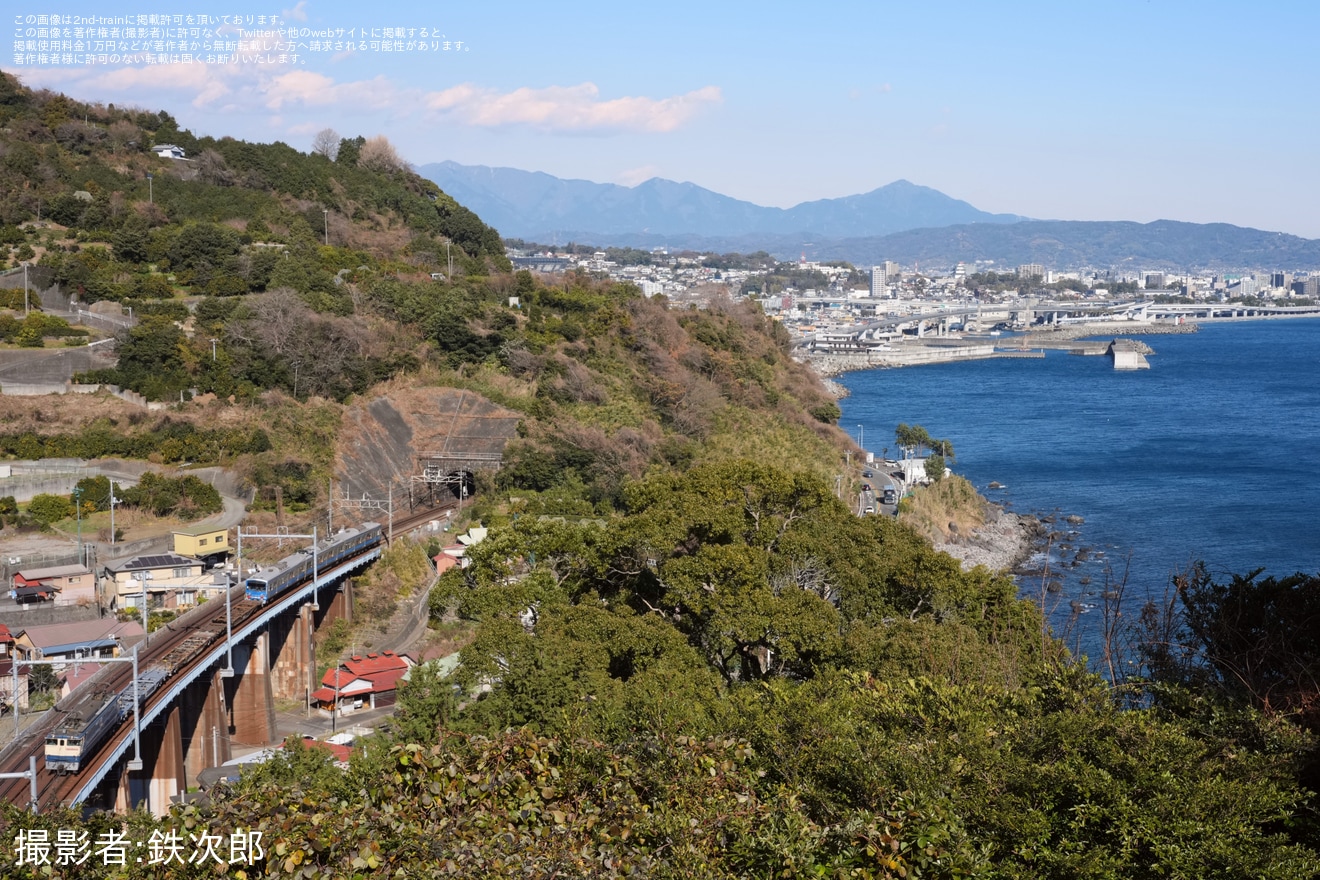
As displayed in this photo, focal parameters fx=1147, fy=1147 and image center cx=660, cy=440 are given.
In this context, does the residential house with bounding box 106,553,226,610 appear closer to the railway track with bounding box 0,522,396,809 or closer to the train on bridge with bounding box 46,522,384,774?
the railway track with bounding box 0,522,396,809

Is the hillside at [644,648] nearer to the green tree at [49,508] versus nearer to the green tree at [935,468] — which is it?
the green tree at [49,508]

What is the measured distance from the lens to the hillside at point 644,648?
418cm

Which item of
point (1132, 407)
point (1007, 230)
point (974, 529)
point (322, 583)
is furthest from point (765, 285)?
point (1007, 230)

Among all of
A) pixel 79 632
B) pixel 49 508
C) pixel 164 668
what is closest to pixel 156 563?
pixel 79 632

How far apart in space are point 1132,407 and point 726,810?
122ft

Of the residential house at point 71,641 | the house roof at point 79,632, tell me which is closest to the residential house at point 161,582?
the house roof at point 79,632

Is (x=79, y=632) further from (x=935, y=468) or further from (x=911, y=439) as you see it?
(x=911, y=439)

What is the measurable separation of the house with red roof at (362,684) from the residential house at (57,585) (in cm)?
278

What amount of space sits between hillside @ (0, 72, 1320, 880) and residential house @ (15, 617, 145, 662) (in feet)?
10.2

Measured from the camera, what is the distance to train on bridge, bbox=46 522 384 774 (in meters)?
7.87

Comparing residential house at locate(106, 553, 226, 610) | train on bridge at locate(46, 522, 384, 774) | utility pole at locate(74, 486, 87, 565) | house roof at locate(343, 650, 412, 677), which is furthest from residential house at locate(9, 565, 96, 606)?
house roof at locate(343, 650, 412, 677)

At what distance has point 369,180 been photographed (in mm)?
31219

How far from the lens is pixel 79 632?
11281mm

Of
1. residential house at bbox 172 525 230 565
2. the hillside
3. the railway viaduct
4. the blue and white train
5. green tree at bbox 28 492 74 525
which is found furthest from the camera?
green tree at bbox 28 492 74 525
